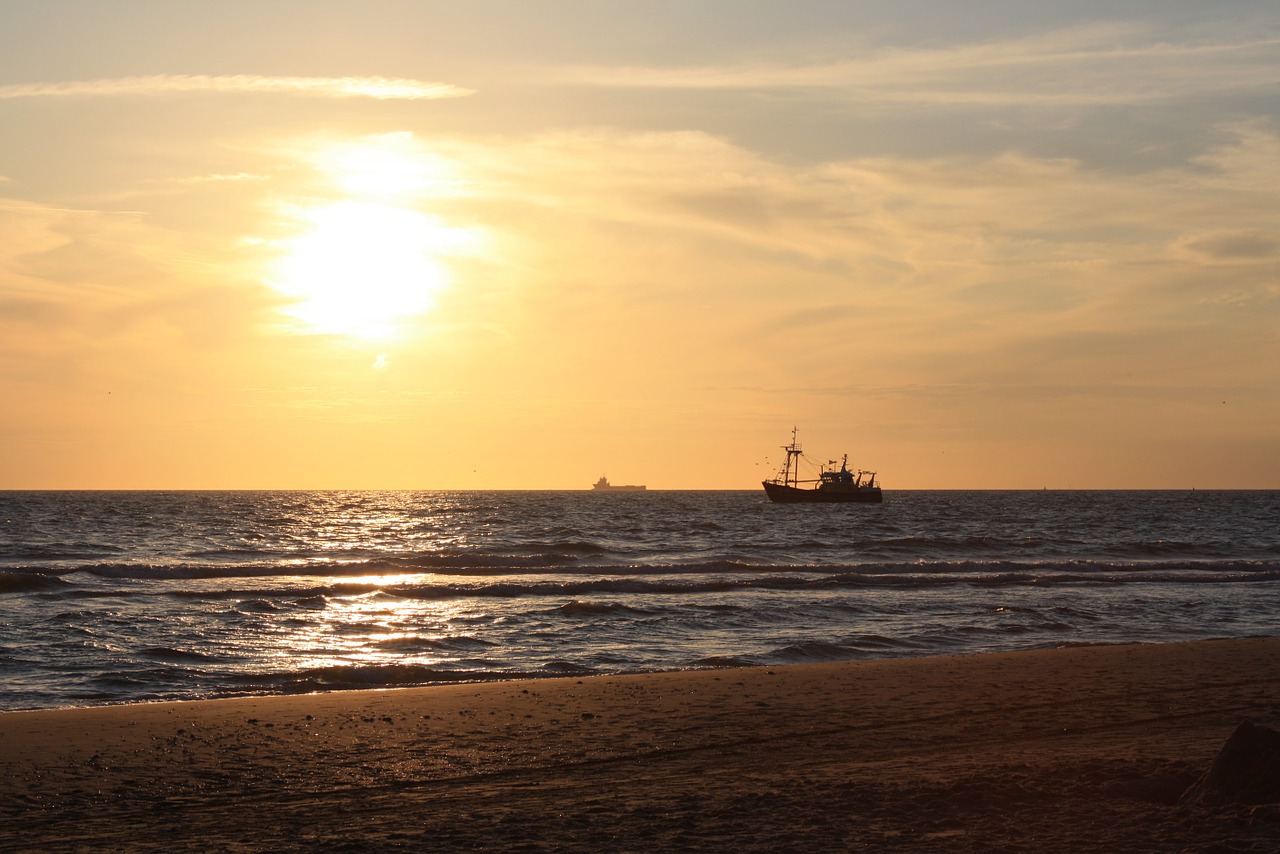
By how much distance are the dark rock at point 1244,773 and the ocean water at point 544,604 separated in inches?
465

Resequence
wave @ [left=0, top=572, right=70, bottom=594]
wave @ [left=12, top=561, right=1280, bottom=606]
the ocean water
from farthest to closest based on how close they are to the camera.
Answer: wave @ [left=0, top=572, right=70, bottom=594] → wave @ [left=12, top=561, right=1280, bottom=606] → the ocean water

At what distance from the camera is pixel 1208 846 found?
7.17 m

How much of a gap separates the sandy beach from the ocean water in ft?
14.6

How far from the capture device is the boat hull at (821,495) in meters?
146

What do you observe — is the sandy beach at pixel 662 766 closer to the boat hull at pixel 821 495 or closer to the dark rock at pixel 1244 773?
the dark rock at pixel 1244 773

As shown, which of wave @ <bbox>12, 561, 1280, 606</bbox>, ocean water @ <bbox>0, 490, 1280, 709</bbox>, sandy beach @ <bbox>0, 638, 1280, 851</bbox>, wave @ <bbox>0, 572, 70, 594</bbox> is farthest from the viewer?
wave @ <bbox>0, 572, 70, 594</bbox>

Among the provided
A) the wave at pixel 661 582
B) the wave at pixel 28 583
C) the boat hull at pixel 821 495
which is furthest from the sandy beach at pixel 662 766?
the boat hull at pixel 821 495

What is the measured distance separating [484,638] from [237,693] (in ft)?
23.1

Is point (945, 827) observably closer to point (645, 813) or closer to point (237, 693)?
point (645, 813)

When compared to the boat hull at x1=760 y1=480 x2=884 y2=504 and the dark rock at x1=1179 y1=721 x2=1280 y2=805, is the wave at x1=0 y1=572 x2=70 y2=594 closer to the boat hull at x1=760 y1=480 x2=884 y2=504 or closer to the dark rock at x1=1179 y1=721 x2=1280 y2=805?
the dark rock at x1=1179 y1=721 x2=1280 y2=805

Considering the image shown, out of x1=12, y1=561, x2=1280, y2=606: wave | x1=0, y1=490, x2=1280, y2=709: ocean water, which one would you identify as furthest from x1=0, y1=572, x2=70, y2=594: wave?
x1=0, y1=490, x2=1280, y2=709: ocean water

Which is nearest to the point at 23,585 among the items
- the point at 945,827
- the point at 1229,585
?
the point at 945,827

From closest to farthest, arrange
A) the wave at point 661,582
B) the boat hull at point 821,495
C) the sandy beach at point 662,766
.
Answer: the sandy beach at point 662,766 < the wave at point 661,582 < the boat hull at point 821,495

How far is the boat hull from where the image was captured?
14550 cm
